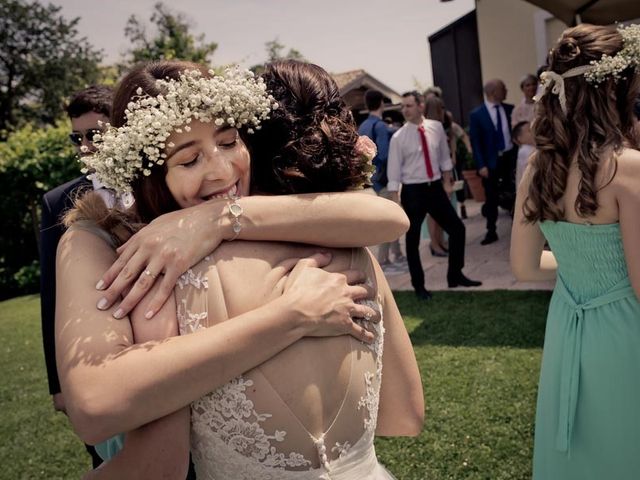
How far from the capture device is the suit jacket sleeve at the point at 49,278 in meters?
2.82

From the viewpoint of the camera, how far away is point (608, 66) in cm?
260

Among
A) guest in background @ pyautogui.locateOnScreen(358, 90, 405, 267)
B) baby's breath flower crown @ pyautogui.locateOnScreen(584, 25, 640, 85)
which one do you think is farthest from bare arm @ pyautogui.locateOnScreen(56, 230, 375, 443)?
guest in background @ pyautogui.locateOnScreen(358, 90, 405, 267)

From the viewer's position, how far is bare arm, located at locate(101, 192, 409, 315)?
1339 millimetres

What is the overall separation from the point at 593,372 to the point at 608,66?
1326mm

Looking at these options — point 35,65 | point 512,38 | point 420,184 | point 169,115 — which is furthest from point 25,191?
point 35,65

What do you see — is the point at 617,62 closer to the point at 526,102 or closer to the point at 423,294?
the point at 423,294

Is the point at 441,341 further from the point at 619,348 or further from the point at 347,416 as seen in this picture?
the point at 347,416

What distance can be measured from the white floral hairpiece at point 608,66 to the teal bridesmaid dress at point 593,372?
635 mm

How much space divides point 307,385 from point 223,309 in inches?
10.4

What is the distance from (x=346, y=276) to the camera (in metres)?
1.57

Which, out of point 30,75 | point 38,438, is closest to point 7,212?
point 38,438

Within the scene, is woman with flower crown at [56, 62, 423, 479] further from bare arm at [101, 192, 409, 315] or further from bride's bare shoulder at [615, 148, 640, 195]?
bride's bare shoulder at [615, 148, 640, 195]

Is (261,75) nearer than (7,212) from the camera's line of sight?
Yes

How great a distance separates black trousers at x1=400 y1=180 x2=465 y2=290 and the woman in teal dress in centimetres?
452
